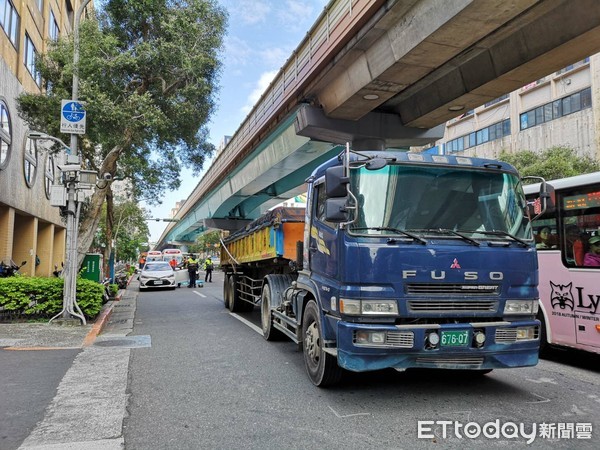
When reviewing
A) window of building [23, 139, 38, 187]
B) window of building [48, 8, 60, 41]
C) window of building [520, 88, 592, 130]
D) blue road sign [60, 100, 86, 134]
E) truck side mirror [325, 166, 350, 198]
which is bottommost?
truck side mirror [325, 166, 350, 198]

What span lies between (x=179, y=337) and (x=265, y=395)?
4549 mm

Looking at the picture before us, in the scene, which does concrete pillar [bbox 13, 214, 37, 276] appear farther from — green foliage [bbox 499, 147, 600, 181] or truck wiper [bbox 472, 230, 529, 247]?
green foliage [bbox 499, 147, 600, 181]

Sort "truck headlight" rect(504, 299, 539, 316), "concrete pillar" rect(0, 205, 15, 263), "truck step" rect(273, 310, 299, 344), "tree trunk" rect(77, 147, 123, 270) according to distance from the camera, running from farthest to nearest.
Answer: "concrete pillar" rect(0, 205, 15, 263) → "tree trunk" rect(77, 147, 123, 270) → "truck step" rect(273, 310, 299, 344) → "truck headlight" rect(504, 299, 539, 316)

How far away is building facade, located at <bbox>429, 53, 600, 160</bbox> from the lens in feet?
100

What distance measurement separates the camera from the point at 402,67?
33.8 ft

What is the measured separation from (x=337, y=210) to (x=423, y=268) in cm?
107

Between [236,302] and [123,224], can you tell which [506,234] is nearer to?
[236,302]

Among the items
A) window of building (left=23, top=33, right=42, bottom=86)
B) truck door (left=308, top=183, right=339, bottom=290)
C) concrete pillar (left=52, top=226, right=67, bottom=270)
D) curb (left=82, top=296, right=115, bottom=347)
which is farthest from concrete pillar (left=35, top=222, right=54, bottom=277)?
truck door (left=308, top=183, right=339, bottom=290)

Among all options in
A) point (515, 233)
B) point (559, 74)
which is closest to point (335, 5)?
point (515, 233)

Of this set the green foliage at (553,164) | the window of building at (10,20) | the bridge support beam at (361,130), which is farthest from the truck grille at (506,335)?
the window of building at (10,20)

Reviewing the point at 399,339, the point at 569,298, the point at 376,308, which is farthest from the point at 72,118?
the point at 569,298

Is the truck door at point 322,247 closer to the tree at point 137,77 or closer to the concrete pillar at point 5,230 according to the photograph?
the tree at point 137,77

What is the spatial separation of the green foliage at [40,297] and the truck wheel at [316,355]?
23.8ft

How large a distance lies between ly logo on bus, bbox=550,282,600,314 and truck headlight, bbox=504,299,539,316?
2.15 meters
